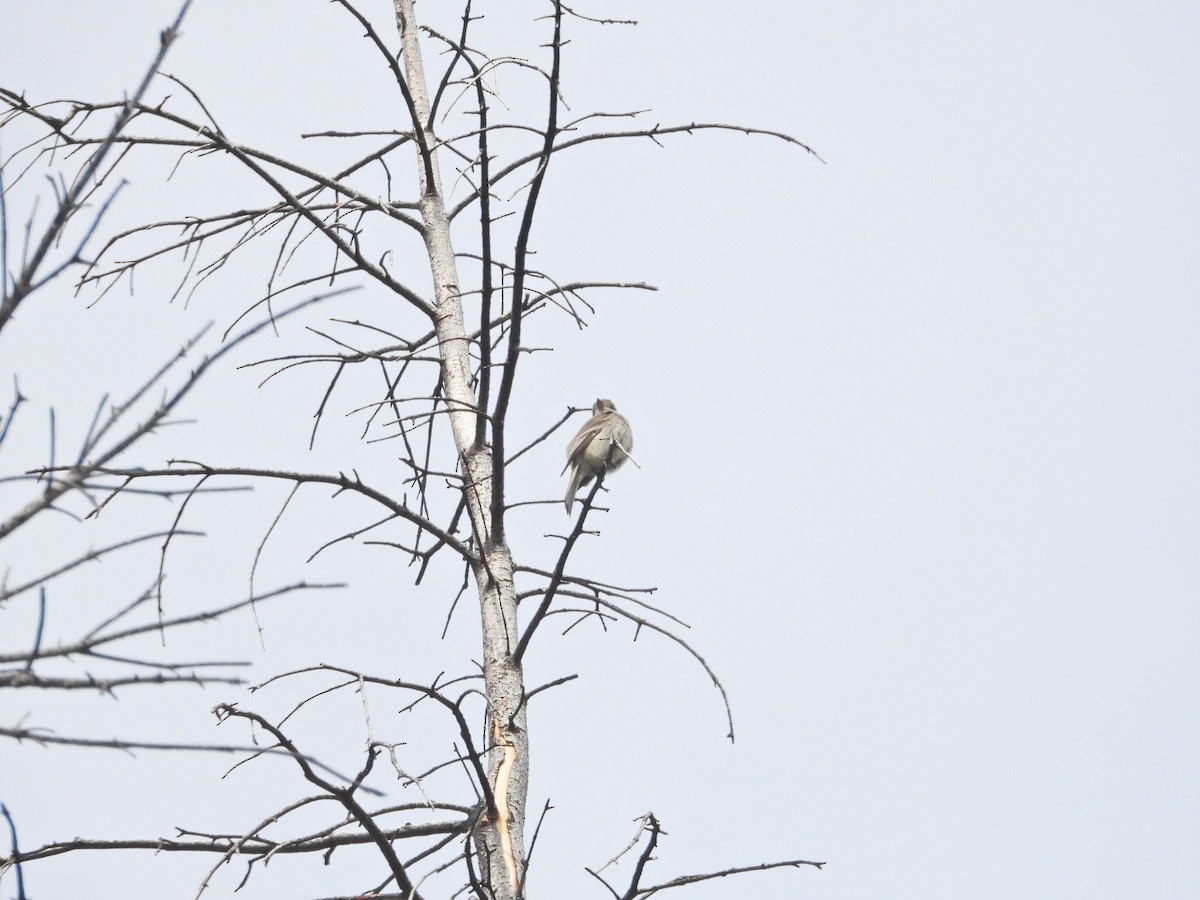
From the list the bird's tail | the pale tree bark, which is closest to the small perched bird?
the bird's tail

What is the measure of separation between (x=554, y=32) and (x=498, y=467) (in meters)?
1.22

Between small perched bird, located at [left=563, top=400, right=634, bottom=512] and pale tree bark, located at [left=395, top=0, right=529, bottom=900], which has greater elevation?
small perched bird, located at [left=563, top=400, right=634, bottom=512]

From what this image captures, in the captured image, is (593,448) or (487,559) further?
(593,448)

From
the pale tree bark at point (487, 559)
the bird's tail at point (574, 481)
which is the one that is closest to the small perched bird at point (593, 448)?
the bird's tail at point (574, 481)

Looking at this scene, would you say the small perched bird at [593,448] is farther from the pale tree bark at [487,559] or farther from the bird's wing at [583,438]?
the pale tree bark at [487,559]

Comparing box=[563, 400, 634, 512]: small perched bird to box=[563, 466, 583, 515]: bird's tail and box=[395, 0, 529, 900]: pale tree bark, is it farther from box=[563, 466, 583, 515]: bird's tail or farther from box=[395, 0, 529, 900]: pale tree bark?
box=[395, 0, 529, 900]: pale tree bark

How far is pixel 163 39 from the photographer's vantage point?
1630 mm

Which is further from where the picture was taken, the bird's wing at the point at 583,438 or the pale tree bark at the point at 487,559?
the bird's wing at the point at 583,438

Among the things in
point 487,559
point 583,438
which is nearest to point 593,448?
point 583,438

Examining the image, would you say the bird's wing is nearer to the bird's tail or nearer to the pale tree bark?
the bird's tail

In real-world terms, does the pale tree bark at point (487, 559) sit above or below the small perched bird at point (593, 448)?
below

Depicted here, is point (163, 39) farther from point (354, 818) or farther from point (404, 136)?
point (404, 136)

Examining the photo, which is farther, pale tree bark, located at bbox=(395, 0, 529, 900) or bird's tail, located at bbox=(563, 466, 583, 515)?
bird's tail, located at bbox=(563, 466, 583, 515)

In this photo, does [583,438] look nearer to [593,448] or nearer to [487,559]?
[593,448]
